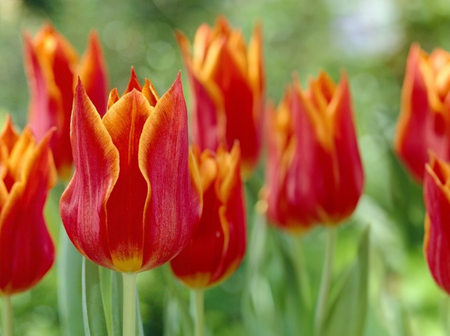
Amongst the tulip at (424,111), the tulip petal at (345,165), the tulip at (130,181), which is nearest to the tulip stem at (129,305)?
the tulip at (130,181)

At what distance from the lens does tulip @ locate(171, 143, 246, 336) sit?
1.43ft

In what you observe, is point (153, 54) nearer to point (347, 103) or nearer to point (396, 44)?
point (396, 44)

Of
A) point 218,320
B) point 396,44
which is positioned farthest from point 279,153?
point 396,44

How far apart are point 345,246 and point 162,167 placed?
0.72 meters

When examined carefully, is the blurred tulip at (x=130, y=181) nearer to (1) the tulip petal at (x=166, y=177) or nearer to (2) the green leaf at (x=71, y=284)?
(1) the tulip petal at (x=166, y=177)

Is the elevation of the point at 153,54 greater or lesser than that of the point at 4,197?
greater

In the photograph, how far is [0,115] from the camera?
1093 mm

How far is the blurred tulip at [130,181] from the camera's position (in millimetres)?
342

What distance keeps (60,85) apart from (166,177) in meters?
0.23

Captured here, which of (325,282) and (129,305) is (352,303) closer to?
(325,282)

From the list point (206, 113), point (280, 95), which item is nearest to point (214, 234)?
point (206, 113)

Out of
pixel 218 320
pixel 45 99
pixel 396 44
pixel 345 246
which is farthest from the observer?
pixel 396 44

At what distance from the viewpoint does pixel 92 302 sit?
0.42 metres

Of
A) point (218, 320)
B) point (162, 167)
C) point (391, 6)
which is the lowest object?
point (218, 320)
